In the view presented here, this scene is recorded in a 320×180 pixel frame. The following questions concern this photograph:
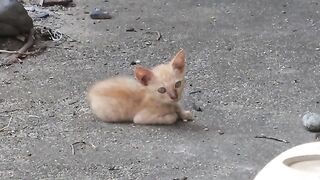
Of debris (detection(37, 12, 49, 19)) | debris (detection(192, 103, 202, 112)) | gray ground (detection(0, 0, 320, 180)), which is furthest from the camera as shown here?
debris (detection(37, 12, 49, 19))

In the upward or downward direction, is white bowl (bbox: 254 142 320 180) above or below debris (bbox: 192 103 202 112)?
above

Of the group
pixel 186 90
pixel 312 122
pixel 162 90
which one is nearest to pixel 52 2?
pixel 186 90

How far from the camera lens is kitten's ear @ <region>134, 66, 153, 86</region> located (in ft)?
11.8

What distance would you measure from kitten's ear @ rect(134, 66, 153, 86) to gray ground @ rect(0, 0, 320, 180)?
9.5 inches

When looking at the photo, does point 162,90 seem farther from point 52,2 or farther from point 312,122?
point 52,2

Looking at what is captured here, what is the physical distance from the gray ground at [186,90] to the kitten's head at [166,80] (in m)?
0.17

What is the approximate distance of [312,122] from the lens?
3486 mm

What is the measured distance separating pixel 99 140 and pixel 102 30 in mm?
1897

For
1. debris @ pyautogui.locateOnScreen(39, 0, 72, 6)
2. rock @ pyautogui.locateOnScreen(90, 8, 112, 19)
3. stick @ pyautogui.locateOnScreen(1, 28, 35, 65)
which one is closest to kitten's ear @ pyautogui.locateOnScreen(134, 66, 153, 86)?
stick @ pyautogui.locateOnScreen(1, 28, 35, 65)

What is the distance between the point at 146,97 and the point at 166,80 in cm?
15

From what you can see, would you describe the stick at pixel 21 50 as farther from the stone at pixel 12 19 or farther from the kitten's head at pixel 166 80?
the kitten's head at pixel 166 80

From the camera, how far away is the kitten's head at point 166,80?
359 centimetres

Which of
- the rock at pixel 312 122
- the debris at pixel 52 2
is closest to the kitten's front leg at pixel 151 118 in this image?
the rock at pixel 312 122

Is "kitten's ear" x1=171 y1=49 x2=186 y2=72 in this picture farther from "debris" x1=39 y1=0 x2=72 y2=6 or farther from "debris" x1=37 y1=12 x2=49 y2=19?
"debris" x1=39 y1=0 x2=72 y2=6
